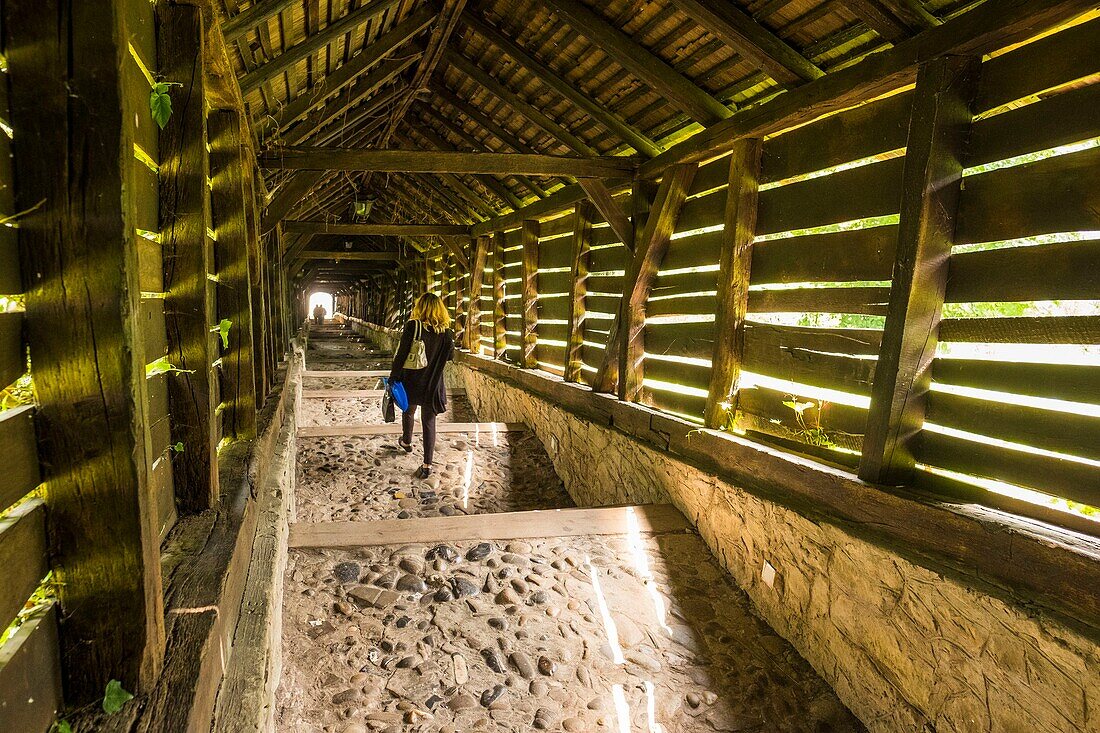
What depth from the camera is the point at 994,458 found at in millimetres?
2730

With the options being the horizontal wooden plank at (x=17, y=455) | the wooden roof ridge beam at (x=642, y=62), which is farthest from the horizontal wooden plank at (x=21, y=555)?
the wooden roof ridge beam at (x=642, y=62)

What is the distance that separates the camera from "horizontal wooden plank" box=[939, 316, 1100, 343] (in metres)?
2.41

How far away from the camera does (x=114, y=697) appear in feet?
4.38

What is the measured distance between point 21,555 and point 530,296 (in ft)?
27.7

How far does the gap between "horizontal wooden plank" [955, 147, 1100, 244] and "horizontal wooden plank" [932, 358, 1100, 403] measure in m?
0.58

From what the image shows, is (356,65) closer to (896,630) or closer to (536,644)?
(536,644)

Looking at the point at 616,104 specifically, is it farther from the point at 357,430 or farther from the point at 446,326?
the point at 357,430

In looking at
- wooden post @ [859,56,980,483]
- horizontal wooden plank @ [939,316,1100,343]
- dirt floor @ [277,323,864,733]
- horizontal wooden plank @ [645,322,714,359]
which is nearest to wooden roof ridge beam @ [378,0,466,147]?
horizontal wooden plank @ [645,322,714,359]

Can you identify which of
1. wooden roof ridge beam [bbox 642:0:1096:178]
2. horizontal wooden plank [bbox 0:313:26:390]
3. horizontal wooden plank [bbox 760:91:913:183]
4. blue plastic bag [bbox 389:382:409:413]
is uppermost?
wooden roof ridge beam [bbox 642:0:1096:178]

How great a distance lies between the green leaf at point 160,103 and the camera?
2135 millimetres

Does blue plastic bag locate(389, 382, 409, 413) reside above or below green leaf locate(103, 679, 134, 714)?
below

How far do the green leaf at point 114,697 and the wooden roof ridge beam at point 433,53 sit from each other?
21.2 ft

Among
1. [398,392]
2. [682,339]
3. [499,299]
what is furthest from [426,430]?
[499,299]

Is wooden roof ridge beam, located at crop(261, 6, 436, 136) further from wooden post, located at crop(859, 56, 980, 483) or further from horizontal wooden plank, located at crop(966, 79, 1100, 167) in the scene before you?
horizontal wooden plank, located at crop(966, 79, 1100, 167)
